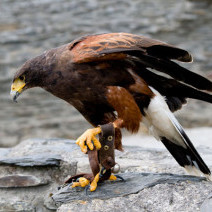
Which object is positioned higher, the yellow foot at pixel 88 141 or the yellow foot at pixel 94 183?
the yellow foot at pixel 88 141

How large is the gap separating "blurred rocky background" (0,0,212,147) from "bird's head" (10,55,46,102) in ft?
10.9

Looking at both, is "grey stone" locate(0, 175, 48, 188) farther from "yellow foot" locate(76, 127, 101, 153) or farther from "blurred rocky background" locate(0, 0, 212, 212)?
"blurred rocky background" locate(0, 0, 212, 212)

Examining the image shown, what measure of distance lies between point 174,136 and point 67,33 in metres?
3.77

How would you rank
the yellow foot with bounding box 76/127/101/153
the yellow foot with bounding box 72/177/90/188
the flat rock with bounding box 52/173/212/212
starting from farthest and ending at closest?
the yellow foot with bounding box 72/177/90/188, the yellow foot with bounding box 76/127/101/153, the flat rock with bounding box 52/173/212/212

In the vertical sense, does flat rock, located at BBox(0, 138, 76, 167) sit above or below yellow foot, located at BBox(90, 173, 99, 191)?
below

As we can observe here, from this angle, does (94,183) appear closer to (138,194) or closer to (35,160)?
(138,194)

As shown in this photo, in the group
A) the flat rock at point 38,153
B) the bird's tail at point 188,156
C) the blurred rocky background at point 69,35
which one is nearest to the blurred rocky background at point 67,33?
the blurred rocky background at point 69,35

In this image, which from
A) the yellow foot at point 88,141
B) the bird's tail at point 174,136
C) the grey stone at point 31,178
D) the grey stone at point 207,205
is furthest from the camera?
the grey stone at point 31,178

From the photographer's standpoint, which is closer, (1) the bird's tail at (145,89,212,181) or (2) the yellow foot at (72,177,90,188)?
(2) the yellow foot at (72,177,90,188)

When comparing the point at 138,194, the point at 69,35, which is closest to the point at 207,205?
the point at 138,194

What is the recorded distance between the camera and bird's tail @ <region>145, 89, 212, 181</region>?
90.0 inches

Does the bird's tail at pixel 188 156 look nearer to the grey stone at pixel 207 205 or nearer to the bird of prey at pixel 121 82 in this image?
the bird of prey at pixel 121 82

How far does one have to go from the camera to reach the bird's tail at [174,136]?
229 centimetres

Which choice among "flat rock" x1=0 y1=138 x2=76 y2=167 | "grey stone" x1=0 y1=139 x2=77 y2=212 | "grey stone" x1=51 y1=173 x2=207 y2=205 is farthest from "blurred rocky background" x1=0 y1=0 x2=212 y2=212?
"grey stone" x1=51 y1=173 x2=207 y2=205
